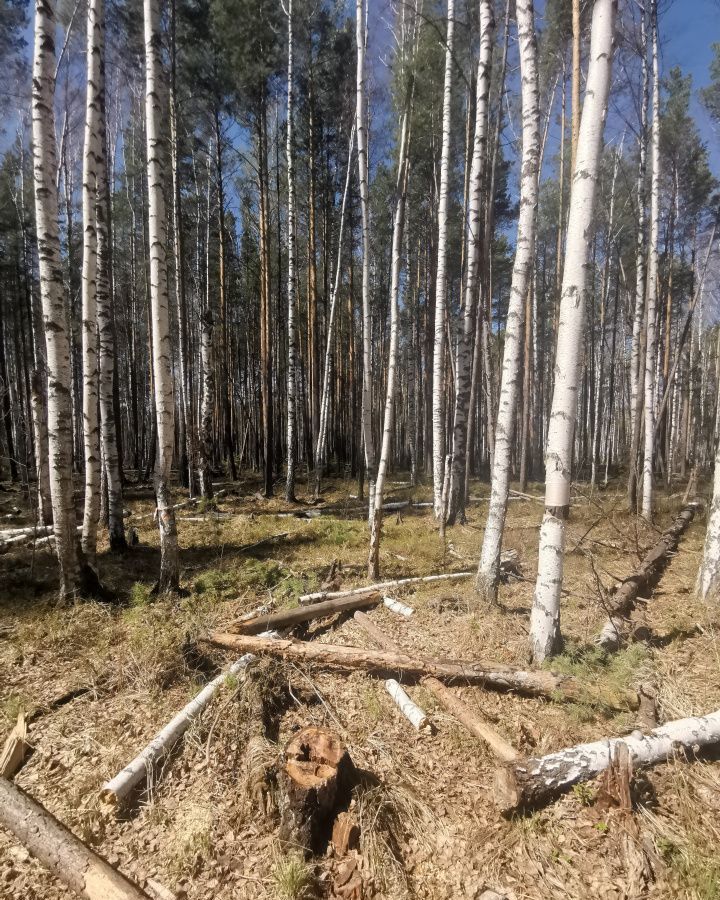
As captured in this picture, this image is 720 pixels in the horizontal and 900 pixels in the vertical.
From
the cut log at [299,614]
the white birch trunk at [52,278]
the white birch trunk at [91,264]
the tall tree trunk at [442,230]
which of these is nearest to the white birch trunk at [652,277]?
the tall tree trunk at [442,230]

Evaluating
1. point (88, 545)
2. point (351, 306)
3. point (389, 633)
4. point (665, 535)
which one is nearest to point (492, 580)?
point (389, 633)

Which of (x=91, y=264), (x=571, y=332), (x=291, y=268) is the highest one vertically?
(x=291, y=268)

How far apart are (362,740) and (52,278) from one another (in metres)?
5.87

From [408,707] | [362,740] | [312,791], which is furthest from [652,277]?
[312,791]

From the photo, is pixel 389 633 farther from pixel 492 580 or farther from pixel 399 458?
pixel 399 458

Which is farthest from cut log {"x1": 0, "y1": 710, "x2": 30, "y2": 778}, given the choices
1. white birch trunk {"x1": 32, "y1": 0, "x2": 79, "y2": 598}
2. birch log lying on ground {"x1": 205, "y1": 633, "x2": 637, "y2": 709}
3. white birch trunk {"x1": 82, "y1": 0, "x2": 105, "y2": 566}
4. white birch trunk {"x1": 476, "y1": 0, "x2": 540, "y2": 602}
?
white birch trunk {"x1": 476, "y1": 0, "x2": 540, "y2": 602}

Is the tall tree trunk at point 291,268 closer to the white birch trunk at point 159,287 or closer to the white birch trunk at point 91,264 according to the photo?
the white birch trunk at point 91,264

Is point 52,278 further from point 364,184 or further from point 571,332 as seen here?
point 571,332

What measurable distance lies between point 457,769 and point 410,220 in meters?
18.2

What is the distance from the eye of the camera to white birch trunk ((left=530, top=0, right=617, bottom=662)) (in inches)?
140

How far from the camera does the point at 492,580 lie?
5316 millimetres

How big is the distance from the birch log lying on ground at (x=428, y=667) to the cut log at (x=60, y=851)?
5.98 feet

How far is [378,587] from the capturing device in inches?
234

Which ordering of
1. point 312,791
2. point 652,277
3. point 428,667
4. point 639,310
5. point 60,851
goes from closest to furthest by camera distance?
point 60,851
point 312,791
point 428,667
point 652,277
point 639,310
